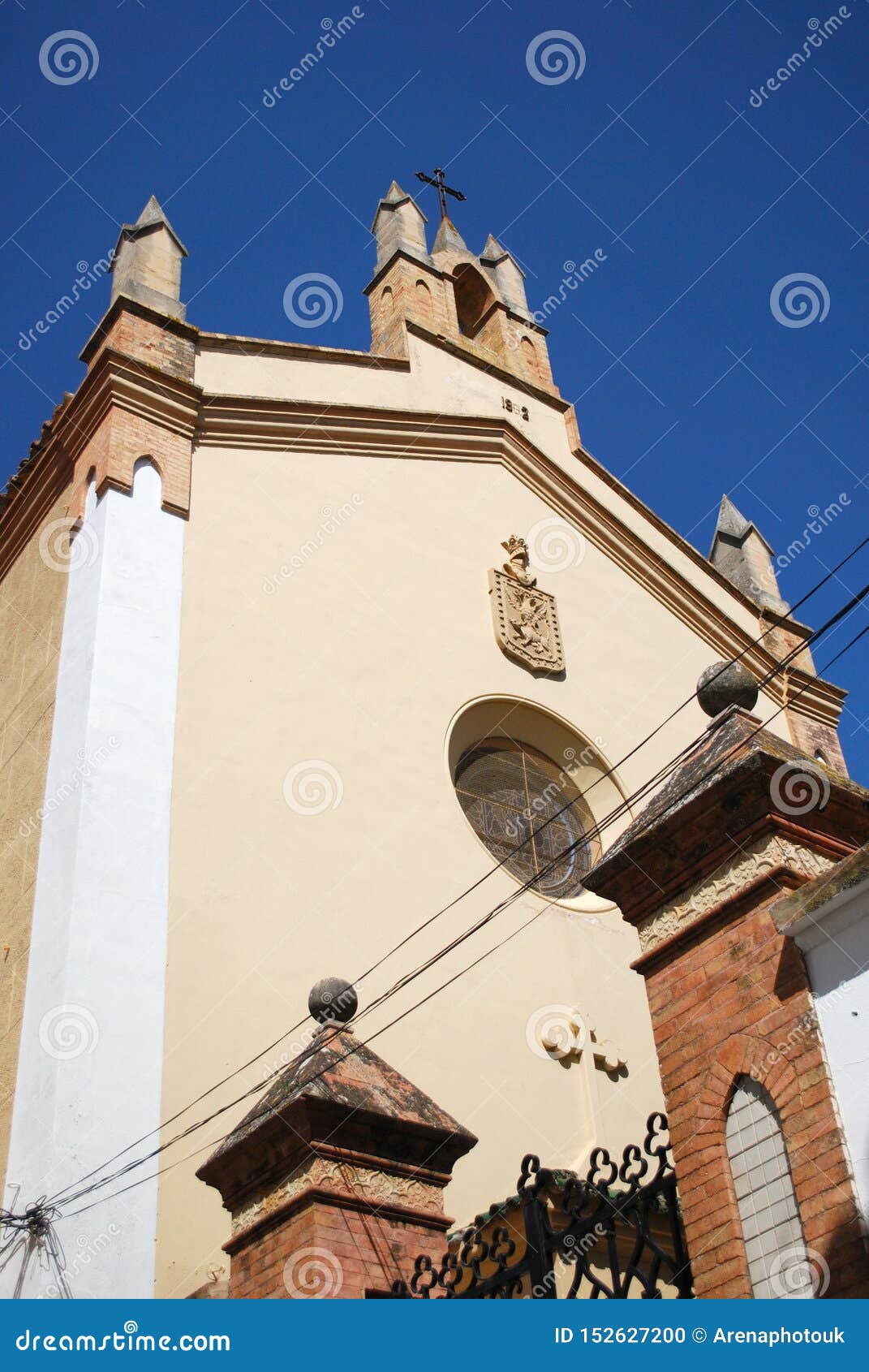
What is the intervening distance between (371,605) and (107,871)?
384cm

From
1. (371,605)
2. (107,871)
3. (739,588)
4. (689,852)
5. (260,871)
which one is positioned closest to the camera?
(689,852)

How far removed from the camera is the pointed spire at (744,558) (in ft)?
54.2

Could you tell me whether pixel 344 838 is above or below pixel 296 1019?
above

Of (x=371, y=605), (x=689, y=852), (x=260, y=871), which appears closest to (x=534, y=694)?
(x=371, y=605)

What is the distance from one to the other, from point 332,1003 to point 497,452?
830cm

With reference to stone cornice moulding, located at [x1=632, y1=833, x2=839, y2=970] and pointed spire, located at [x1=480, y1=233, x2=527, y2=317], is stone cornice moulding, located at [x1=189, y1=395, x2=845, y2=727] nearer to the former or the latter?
Result: pointed spire, located at [x1=480, y1=233, x2=527, y2=317]

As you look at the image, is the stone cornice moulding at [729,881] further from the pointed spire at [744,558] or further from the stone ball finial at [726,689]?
Answer: the pointed spire at [744,558]

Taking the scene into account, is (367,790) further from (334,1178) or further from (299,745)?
(334,1178)

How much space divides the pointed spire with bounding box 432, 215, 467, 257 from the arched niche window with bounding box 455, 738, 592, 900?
687 centimetres

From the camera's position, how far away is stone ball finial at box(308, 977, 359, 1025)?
6836mm

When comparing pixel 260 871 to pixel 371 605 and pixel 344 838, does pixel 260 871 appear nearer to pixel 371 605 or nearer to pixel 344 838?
pixel 344 838

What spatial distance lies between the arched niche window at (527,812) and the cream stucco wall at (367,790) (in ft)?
1.11

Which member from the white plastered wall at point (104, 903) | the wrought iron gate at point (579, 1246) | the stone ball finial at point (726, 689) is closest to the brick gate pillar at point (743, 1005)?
the stone ball finial at point (726, 689)

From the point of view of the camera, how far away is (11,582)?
12.7 metres
